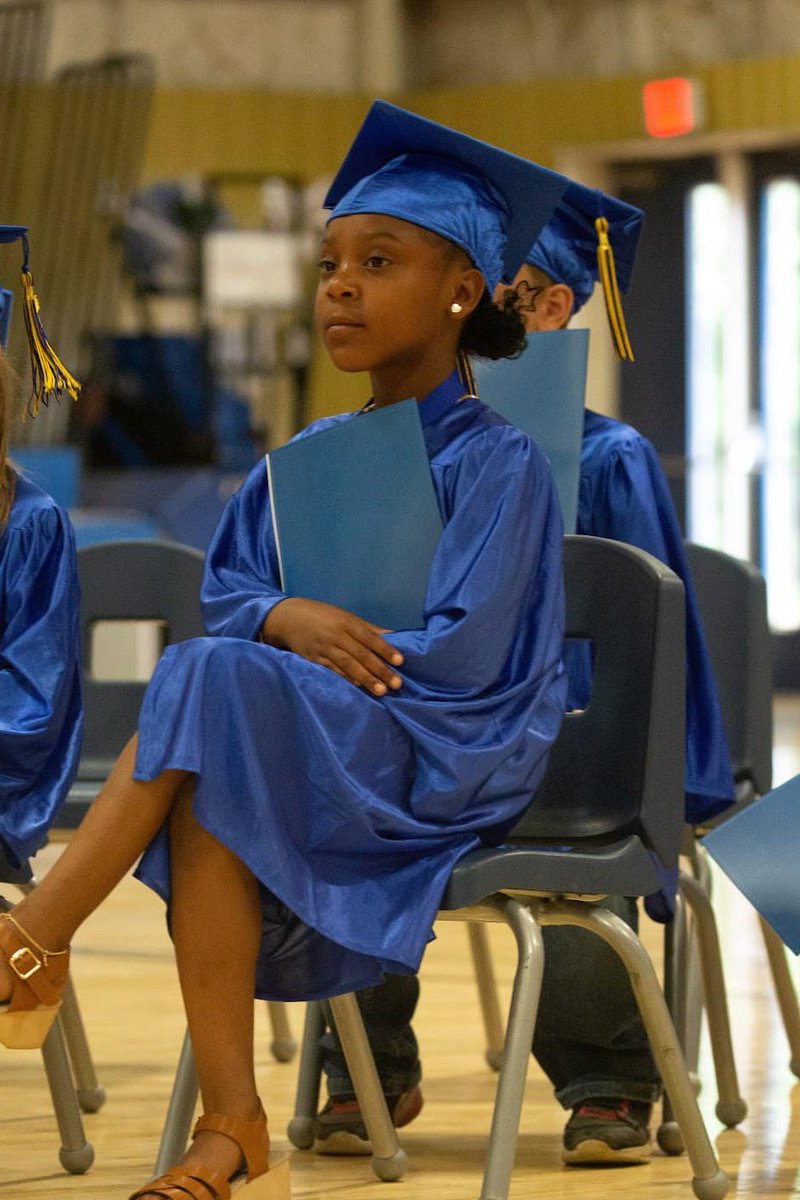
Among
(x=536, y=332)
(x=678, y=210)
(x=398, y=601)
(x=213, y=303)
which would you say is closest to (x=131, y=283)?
(x=213, y=303)

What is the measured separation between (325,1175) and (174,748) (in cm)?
80

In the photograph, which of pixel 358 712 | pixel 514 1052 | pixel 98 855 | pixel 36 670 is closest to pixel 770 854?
pixel 514 1052

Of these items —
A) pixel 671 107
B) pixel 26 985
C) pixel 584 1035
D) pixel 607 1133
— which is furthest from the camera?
pixel 671 107

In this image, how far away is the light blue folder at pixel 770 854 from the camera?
2107 millimetres

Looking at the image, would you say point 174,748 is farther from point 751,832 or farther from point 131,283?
point 131,283

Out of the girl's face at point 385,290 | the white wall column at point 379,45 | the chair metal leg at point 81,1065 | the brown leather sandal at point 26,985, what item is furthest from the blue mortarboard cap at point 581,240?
the white wall column at point 379,45

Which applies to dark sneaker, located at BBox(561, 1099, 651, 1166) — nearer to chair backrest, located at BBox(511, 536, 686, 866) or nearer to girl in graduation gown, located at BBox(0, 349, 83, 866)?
chair backrest, located at BBox(511, 536, 686, 866)

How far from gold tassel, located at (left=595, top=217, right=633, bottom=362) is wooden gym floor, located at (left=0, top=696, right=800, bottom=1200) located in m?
1.03

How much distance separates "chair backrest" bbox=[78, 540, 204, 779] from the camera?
2990 mm

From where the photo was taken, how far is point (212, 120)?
9570mm

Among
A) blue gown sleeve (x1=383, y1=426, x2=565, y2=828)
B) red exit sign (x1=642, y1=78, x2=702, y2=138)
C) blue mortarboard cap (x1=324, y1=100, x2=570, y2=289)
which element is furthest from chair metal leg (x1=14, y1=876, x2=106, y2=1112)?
red exit sign (x1=642, y1=78, x2=702, y2=138)

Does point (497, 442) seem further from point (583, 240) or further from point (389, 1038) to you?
point (389, 1038)

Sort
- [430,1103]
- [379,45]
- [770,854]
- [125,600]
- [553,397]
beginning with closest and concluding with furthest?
[770,854]
[553,397]
[430,1103]
[125,600]
[379,45]

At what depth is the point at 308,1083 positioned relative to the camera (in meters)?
2.58
